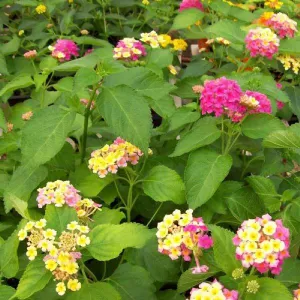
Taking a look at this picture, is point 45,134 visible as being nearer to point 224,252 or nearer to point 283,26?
point 224,252

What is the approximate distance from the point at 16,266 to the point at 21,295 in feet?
0.37

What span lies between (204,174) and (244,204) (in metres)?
0.13

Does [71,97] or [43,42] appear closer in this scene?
[71,97]

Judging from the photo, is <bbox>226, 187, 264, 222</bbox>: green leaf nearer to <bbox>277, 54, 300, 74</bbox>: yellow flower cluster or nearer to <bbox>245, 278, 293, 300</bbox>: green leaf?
<bbox>245, 278, 293, 300</bbox>: green leaf

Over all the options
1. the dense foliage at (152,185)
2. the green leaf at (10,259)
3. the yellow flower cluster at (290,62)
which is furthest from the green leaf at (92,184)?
the yellow flower cluster at (290,62)

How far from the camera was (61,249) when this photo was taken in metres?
0.94

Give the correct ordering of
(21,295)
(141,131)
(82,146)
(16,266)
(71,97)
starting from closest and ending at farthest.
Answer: (21,295)
(16,266)
(141,131)
(71,97)
(82,146)

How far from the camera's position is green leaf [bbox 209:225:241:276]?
3.14ft

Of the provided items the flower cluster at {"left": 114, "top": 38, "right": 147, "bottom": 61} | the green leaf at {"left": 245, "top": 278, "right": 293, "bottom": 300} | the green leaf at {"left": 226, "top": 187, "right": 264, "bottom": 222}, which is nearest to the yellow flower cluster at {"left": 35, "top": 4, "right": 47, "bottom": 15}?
the flower cluster at {"left": 114, "top": 38, "right": 147, "bottom": 61}

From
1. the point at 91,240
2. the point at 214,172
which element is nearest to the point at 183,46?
the point at 214,172

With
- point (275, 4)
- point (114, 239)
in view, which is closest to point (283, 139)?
point (114, 239)

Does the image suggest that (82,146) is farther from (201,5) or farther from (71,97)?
(201,5)

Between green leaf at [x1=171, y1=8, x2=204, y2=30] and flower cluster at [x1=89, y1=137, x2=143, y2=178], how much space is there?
101cm

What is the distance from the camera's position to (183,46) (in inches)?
89.6
